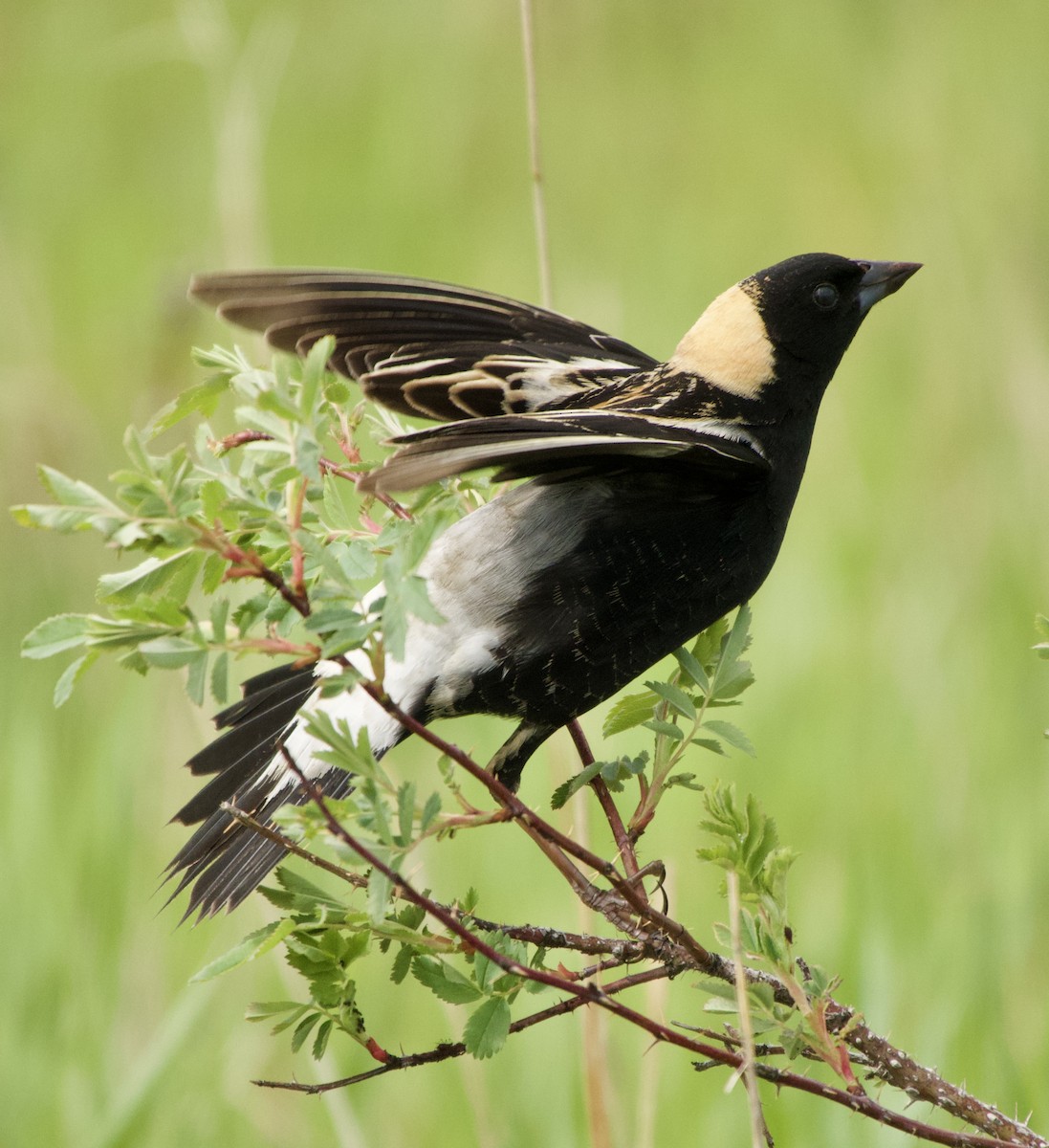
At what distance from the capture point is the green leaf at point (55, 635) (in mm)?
1454

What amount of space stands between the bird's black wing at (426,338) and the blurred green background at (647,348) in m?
0.71

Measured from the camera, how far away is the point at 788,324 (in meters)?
2.57

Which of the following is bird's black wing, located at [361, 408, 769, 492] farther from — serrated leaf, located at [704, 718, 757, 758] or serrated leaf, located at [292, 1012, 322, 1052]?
serrated leaf, located at [292, 1012, 322, 1052]

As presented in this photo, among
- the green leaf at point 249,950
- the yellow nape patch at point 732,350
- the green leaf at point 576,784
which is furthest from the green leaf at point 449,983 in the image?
the yellow nape patch at point 732,350

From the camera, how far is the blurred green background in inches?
111

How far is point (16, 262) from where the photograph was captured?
236 inches

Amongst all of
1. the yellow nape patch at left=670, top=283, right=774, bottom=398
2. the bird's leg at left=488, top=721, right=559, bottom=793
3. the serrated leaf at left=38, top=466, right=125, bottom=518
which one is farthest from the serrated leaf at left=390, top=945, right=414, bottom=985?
the yellow nape patch at left=670, top=283, right=774, bottom=398

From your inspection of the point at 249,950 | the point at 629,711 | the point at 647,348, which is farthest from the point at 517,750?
the point at 647,348

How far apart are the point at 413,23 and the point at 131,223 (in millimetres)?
2182

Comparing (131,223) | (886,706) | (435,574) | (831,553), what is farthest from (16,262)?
(435,574)

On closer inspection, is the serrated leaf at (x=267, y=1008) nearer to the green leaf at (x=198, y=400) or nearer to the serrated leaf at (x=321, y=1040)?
the serrated leaf at (x=321, y=1040)

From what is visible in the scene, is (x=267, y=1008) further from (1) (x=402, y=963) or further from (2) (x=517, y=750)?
(2) (x=517, y=750)

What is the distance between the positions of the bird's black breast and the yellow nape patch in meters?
0.27

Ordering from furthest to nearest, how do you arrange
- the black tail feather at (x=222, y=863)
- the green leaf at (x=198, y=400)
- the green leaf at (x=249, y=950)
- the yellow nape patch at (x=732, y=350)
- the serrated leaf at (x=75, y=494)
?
the yellow nape patch at (x=732, y=350) → the black tail feather at (x=222, y=863) → the green leaf at (x=198, y=400) → the green leaf at (x=249, y=950) → the serrated leaf at (x=75, y=494)
